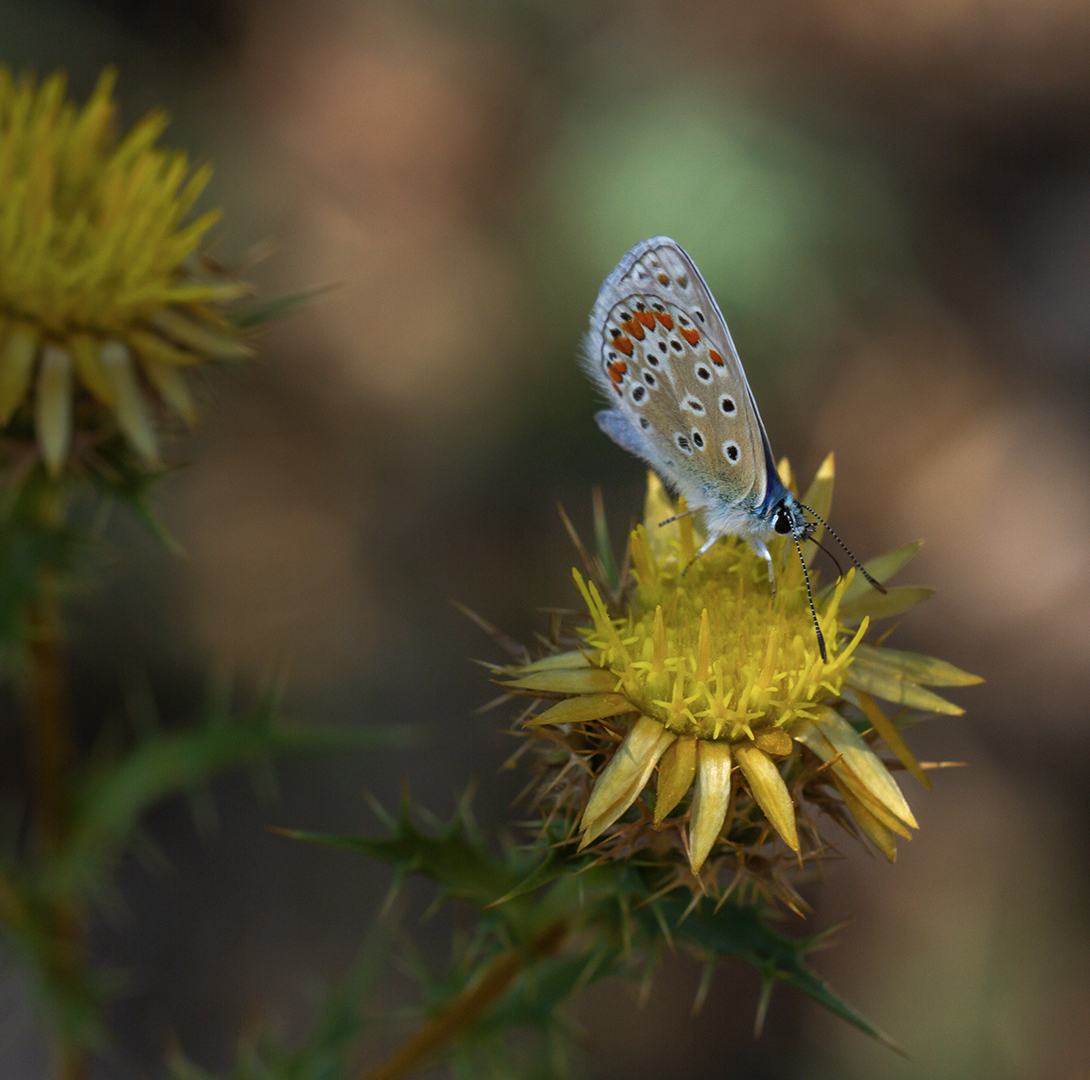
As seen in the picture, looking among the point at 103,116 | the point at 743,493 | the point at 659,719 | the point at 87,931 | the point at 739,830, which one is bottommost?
the point at 87,931

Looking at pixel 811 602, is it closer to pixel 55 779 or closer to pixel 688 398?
pixel 688 398

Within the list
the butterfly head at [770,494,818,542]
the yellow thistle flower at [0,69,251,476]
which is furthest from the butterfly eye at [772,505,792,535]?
the yellow thistle flower at [0,69,251,476]

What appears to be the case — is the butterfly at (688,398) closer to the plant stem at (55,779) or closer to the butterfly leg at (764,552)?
the butterfly leg at (764,552)

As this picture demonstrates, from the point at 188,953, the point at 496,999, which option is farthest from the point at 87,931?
the point at 496,999

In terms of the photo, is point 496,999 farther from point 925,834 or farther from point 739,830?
point 925,834

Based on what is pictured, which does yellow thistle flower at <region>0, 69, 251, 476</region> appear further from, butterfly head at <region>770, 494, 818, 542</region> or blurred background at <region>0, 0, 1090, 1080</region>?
blurred background at <region>0, 0, 1090, 1080</region>

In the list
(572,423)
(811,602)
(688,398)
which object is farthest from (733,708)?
(572,423)

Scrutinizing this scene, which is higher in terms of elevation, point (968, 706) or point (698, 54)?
point (698, 54)
